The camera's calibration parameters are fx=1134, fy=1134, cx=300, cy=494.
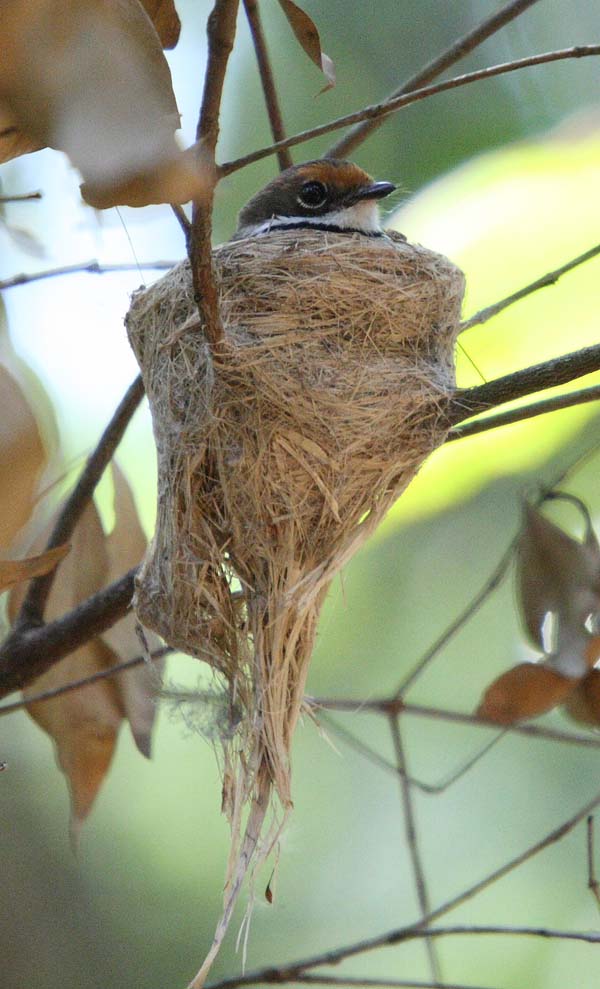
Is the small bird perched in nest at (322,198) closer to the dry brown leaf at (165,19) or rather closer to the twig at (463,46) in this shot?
the twig at (463,46)

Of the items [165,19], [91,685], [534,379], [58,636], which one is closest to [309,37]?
[165,19]

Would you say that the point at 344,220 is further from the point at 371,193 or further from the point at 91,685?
the point at 91,685

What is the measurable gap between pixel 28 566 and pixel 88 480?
1076mm

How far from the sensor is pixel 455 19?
892cm

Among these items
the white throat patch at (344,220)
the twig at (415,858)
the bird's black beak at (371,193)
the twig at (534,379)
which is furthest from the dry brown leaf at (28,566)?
the bird's black beak at (371,193)

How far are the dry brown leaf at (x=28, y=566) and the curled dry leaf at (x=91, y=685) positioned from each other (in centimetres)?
81

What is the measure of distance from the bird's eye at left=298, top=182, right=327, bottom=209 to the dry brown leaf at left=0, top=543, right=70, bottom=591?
6.08ft

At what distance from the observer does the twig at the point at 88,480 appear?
3.32 metres

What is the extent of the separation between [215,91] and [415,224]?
374 centimetres

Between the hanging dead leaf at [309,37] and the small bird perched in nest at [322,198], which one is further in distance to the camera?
the small bird perched in nest at [322,198]

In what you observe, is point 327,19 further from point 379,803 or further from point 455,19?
point 379,803

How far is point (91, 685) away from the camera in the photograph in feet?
11.2

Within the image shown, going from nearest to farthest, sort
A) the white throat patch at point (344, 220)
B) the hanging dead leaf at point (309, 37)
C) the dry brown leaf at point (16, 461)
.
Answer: the hanging dead leaf at point (309, 37) < the dry brown leaf at point (16, 461) < the white throat patch at point (344, 220)

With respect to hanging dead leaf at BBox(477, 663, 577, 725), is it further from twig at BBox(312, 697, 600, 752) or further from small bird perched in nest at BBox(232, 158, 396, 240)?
small bird perched in nest at BBox(232, 158, 396, 240)
